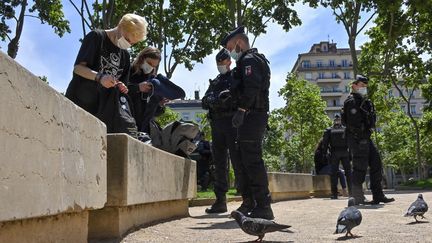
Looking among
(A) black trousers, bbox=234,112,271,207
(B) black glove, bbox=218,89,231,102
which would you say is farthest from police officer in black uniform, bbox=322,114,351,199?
(A) black trousers, bbox=234,112,271,207

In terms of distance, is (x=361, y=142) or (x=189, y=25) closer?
(x=361, y=142)

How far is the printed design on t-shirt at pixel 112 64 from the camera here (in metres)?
4.72

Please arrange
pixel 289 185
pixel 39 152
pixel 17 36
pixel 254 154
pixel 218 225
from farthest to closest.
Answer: pixel 17 36
pixel 289 185
pixel 218 225
pixel 254 154
pixel 39 152

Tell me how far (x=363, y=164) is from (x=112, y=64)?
5255 mm

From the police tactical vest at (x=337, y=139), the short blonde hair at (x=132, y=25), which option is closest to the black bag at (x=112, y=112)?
the short blonde hair at (x=132, y=25)

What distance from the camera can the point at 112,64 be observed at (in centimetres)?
482

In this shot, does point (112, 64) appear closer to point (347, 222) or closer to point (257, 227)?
point (257, 227)

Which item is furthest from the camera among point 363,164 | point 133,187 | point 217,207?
point 363,164

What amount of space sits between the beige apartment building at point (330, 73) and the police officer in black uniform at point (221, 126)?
10084cm

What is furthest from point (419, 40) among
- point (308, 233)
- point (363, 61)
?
point (308, 233)

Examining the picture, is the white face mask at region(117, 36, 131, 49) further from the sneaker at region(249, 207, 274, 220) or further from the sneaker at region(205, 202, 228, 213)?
the sneaker at region(205, 202, 228, 213)

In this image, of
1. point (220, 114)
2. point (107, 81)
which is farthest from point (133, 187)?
point (220, 114)

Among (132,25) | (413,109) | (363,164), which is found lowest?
(363,164)

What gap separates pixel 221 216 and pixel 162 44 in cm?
1656
